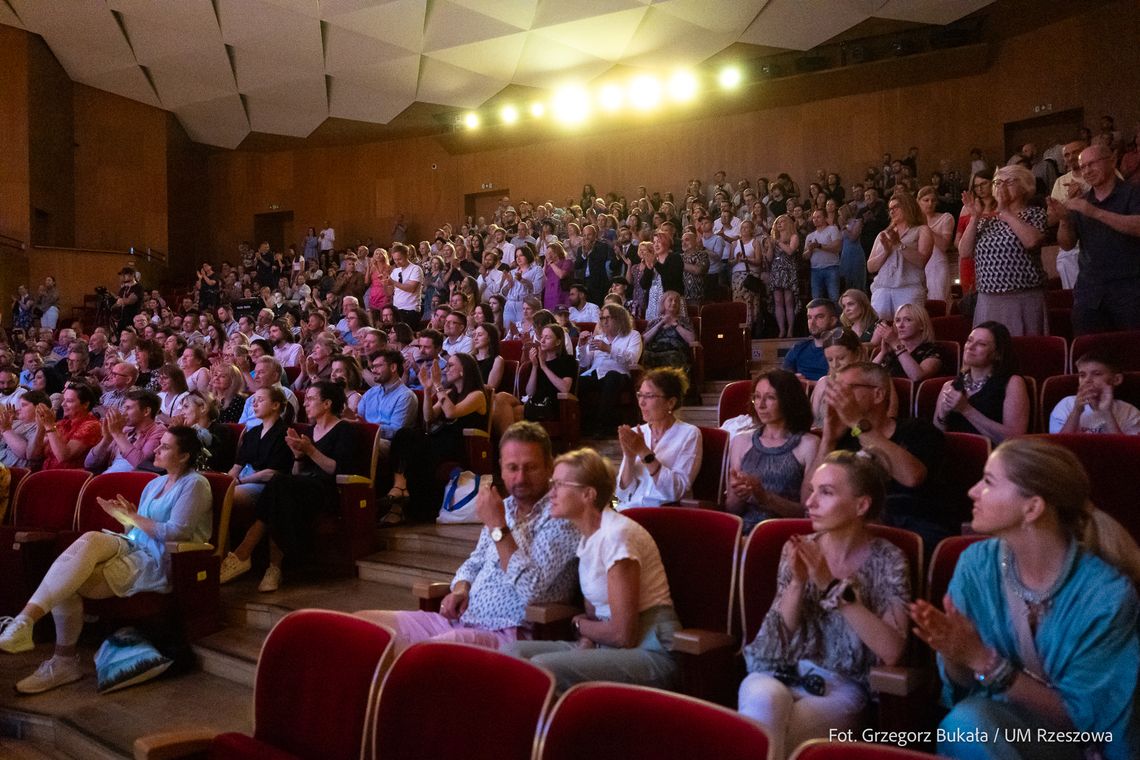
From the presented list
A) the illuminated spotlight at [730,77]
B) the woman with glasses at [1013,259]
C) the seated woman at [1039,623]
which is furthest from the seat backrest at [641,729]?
the illuminated spotlight at [730,77]

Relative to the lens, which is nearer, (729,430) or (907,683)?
(907,683)

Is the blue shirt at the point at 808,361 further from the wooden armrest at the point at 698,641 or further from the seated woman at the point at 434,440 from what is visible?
the wooden armrest at the point at 698,641

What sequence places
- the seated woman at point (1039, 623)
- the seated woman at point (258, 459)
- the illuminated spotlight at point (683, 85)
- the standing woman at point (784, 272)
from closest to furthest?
the seated woman at point (1039, 623), the seated woman at point (258, 459), the standing woman at point (784, 272), the illuminated spotlight at point (683, 85)

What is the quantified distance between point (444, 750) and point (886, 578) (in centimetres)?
90

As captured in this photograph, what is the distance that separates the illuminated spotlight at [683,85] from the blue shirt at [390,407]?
23.6ft

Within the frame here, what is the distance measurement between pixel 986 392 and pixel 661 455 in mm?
1055

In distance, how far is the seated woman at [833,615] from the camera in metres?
1.67

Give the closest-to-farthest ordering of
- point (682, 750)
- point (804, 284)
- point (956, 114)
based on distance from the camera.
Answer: point (682, 750), point (804, 284), point (956, 114)

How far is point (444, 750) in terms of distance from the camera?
1.45 metres

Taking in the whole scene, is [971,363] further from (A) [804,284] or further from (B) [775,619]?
(A) [804,284]

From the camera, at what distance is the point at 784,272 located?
21.4ft

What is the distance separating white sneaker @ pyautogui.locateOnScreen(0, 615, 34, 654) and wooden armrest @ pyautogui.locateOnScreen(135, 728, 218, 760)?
1.87m

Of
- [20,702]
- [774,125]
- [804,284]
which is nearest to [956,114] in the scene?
[774,125]

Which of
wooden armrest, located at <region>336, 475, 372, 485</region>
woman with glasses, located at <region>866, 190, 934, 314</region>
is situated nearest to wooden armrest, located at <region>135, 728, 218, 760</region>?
wooden armrest, located at <region>336, 475, 372, 485</region>
